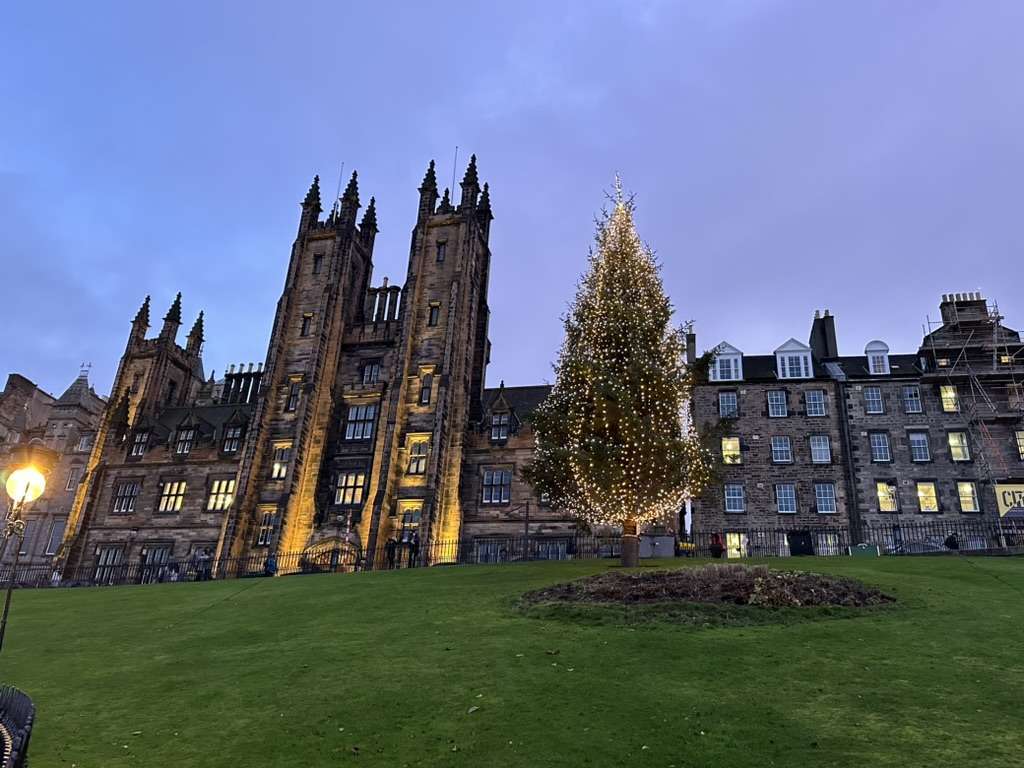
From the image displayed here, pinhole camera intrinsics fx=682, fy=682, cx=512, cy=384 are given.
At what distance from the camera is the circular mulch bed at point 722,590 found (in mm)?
15734

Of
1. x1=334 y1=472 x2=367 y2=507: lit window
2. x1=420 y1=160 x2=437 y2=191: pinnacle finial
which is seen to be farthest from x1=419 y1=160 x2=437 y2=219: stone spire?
x1=334 y1=472 x2=367 y2=507: lit window

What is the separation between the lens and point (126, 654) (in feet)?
48.6

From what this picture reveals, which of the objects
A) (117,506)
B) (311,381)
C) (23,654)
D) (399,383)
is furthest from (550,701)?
(117,506)

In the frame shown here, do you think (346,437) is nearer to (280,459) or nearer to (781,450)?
(280,459)

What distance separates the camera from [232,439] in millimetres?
51469

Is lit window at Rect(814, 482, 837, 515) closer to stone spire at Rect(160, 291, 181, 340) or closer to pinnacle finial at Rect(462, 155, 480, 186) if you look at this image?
pinnacle finial at Rect(462, 155, 480, 186)

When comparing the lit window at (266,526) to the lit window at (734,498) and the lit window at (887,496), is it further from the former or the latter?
the lit window at (887,496)

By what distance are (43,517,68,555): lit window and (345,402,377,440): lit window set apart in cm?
2678

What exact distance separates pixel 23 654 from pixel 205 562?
28.3m

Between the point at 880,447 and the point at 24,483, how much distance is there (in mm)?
43525

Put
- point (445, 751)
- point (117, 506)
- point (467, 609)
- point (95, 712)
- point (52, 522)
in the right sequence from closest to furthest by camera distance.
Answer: point (445, 751) → point (95, 712) → point (467, 609) → point (117, 506) → point (52, 522)

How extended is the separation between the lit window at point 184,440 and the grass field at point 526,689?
35.6 metres

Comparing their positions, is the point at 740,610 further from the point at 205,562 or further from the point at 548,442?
the point at 205,562

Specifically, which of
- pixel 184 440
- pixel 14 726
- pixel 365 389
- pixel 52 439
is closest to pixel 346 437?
pixel 365 389
